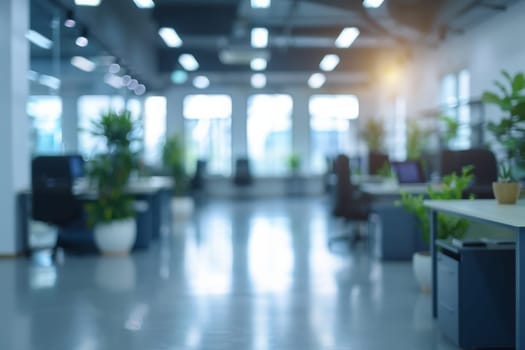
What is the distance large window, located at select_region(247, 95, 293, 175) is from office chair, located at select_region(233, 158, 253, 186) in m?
1.14

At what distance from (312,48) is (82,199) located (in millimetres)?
7420

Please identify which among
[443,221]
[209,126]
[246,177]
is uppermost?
[209,126]

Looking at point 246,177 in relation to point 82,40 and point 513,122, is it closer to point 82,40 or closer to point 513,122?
point 82,40

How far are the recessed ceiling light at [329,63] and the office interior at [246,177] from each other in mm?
91

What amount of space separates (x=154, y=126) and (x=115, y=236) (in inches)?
371

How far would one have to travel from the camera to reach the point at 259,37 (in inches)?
417

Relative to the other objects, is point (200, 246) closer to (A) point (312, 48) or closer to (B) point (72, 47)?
(B) point (72, 47)

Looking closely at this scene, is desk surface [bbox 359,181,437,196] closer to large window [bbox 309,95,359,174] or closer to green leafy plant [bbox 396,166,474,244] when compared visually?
green leafy plant [bbox 396,166,474,244]

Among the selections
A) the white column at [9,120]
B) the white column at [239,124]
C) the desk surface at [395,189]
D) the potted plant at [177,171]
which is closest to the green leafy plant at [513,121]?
the desk surface at [395,189]

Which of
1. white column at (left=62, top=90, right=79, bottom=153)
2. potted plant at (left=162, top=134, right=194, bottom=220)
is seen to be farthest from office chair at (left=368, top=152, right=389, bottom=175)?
white column at (left=62, top=90, right=79, bottom=153)

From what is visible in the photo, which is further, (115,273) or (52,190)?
(52,190)

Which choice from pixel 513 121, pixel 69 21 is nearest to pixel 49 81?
pixel 69 21

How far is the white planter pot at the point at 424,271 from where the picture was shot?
484 centimetres

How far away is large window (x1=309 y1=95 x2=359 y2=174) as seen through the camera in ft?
60.7
